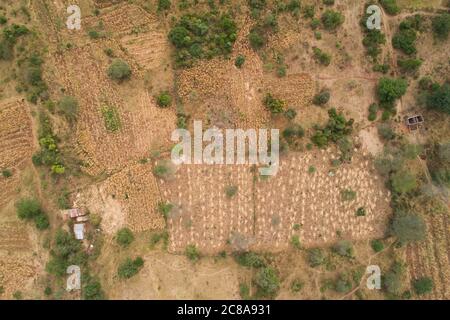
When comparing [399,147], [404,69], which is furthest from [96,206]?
[404,69]

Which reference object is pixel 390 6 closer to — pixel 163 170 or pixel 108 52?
pixel 163 170

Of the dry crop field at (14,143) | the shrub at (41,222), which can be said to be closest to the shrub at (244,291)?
the shrub at (41,222)

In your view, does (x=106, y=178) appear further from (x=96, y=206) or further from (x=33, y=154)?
(x=33, y=154)

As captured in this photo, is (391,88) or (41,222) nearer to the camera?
(391,88)

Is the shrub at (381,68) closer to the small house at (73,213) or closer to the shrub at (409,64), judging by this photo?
the shrub at (409,64)

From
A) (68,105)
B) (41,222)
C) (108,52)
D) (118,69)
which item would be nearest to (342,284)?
(41,222)
